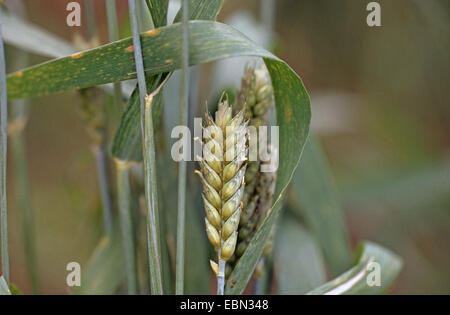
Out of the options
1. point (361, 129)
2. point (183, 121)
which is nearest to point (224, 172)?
point (183, 121)

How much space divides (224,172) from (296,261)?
0.36 metres

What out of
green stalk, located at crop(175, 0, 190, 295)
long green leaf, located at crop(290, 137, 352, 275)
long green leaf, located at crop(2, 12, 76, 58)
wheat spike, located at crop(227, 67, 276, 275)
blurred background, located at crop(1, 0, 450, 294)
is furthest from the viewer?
blurred background, located at crop(1, 0, 450, 294)

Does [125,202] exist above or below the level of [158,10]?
below

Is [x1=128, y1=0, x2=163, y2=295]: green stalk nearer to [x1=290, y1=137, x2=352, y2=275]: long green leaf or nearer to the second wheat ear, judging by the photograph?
the second wheat ear

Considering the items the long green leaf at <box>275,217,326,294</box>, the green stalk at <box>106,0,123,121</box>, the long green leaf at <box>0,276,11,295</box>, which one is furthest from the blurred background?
the long green leaf at <box>0,276,11,295</box>

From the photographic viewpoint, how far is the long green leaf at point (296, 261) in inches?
23.7

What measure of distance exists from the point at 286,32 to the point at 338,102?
0.52m

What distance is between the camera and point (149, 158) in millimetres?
318

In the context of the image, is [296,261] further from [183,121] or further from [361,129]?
[361,129]

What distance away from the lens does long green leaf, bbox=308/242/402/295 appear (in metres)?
0.46

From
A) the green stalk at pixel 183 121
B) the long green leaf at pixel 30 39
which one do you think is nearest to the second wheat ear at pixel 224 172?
the green stalk at pixel 183 121

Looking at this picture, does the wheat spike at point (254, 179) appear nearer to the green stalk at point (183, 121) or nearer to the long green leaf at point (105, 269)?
the green stalk at point (183, 121)

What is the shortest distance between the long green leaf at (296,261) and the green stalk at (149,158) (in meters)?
0.30

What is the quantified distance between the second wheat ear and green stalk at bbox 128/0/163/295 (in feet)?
0.14
